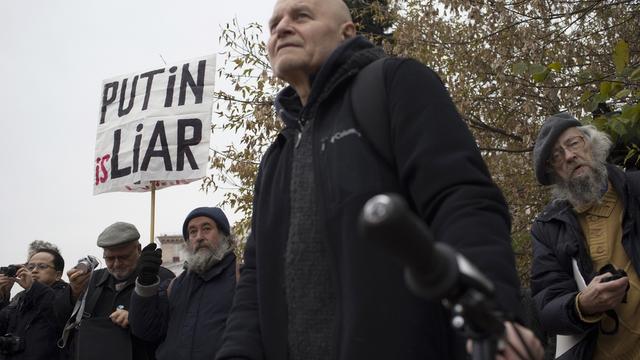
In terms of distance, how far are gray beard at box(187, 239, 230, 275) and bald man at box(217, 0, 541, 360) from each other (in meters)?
2.95

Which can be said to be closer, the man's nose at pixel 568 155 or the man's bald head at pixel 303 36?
the man's bald head at pixel 303 36

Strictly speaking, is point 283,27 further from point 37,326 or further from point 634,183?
point 37,326

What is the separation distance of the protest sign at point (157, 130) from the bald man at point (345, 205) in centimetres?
472

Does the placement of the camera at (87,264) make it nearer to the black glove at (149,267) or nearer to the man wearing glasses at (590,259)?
the black glove at (149,267)

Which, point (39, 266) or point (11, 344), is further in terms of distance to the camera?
point (39, 266)

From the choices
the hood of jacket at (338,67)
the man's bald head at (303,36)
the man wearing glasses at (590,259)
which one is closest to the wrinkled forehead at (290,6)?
the man's bald head at (303,36)

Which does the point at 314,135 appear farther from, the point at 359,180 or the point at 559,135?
the point at 559,135

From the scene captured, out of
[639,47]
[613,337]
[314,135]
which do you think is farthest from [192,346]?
[639,47]

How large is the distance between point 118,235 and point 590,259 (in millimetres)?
3752

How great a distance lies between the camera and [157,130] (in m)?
7.30

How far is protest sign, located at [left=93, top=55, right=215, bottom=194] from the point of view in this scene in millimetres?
7086

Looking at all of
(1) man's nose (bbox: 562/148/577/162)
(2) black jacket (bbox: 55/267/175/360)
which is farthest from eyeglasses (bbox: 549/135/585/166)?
(2) black jacket (bbox: 55/267/175/360)

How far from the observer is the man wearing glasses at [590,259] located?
149 inches

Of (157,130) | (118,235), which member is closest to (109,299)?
(118,235)
